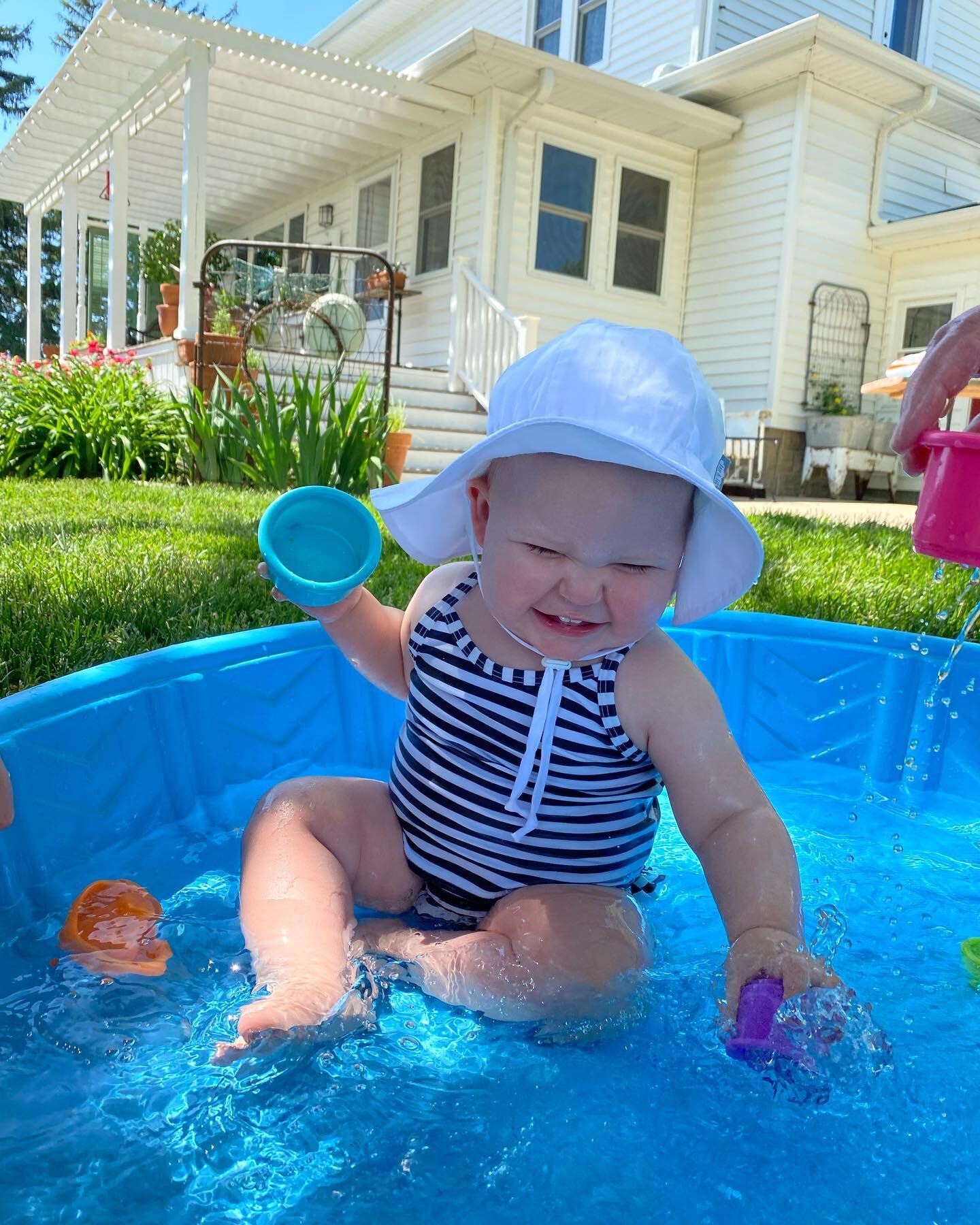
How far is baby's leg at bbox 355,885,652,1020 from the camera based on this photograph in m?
1.42

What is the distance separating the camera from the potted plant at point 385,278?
10.9 meters

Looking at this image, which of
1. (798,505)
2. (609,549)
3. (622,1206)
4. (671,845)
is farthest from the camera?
(798,505)

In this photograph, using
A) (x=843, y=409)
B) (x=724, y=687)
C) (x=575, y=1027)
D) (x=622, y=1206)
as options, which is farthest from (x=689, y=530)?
(x=843, y=409)

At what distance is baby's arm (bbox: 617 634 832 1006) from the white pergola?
815 centimetres

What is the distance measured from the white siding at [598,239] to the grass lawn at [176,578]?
6015 mm

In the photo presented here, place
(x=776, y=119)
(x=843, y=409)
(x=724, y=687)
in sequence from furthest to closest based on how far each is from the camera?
(x=843, y=409)
(x=776, y=119)
(x=724, y=687)

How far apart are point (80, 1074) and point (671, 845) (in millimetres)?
1399

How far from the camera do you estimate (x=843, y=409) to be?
11117mm

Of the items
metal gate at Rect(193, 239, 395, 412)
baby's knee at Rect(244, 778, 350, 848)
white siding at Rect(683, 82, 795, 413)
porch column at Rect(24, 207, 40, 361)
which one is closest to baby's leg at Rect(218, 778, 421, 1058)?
baby's knee at Rect(244, 778, 350, 848)

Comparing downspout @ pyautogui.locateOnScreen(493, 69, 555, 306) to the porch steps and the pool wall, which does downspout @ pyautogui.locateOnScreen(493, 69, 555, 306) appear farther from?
the pool wall

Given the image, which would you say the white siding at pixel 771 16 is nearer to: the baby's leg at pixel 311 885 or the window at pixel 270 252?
the window at pixel 270 252

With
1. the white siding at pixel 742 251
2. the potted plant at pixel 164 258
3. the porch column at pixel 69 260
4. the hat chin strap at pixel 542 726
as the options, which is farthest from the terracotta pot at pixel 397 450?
the porch column at pixel 69 260

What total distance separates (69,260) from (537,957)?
592 inches

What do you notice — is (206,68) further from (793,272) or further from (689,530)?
(689,530)
